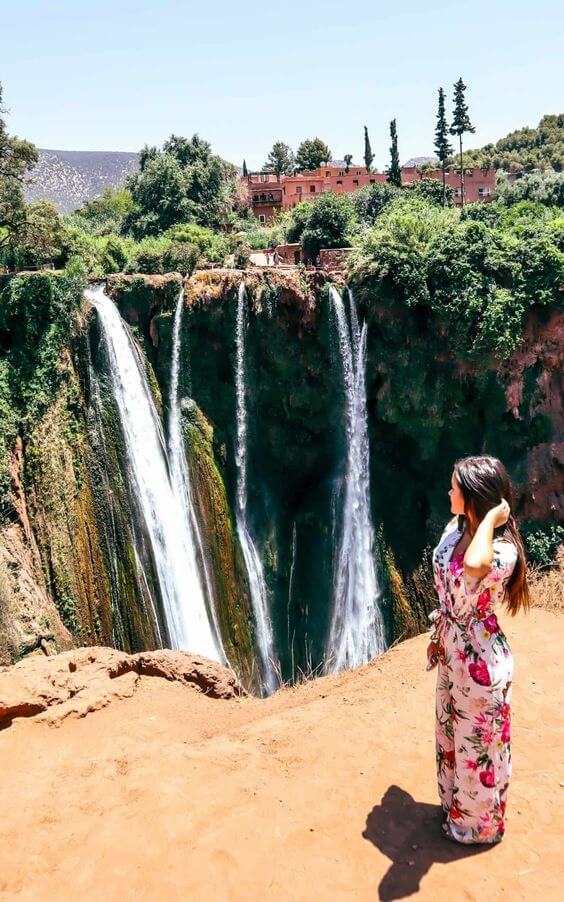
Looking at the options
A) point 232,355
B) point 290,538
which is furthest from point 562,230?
point 290,538

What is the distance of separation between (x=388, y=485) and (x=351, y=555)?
221 cm

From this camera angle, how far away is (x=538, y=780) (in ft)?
15.8

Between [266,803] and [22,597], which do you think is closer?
[266,803]

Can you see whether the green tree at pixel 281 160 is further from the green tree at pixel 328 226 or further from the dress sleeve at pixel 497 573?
the dress sleeve at pixel 497 573

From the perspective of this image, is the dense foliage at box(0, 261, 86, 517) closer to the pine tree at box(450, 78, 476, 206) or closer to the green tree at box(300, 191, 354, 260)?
the green tree at box(300, 191, 354, 260)

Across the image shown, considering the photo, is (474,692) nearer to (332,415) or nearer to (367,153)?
(332,415)

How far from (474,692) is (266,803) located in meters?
1.81

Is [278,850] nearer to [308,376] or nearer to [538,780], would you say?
[538,780]

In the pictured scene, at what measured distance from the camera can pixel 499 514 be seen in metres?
3.82

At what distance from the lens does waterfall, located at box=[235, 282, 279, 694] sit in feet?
53.0

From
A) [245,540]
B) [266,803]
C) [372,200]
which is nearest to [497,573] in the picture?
[266,803]

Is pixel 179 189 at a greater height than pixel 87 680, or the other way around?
pixel 179 189

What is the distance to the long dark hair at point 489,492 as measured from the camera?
3.86 meters

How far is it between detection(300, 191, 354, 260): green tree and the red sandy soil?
1780 cm
